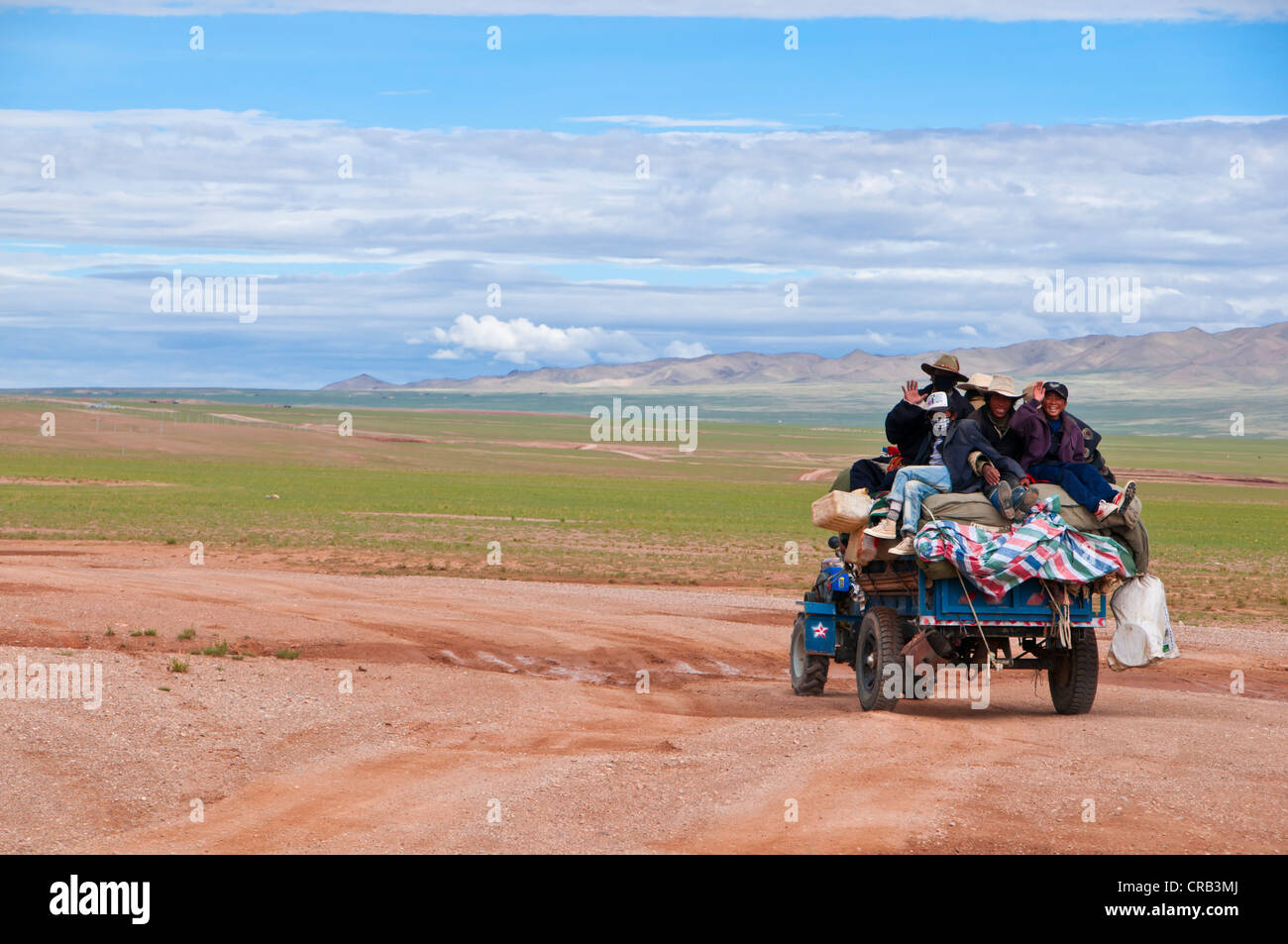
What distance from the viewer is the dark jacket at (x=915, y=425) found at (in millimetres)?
13039

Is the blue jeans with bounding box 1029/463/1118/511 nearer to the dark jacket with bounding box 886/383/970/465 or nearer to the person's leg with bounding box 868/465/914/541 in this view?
the dark jacket with bounding box 886/383/970/465

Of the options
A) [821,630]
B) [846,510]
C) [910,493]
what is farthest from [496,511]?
[910,493]

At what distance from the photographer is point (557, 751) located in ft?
37.6

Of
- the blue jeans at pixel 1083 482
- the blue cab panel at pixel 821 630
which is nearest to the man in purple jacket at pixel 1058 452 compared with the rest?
the blue jeans at pixel 1083 482

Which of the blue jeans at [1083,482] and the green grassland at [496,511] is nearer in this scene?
the blue jeans at [1083,482]

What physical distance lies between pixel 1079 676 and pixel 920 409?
9.88 feet

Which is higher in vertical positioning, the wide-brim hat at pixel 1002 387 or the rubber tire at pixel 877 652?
the wide-brim hat at pixel 1002 387

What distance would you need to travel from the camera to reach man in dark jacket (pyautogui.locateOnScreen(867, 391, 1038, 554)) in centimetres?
1234

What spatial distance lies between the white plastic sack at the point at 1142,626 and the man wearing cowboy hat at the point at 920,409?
2.27 metres

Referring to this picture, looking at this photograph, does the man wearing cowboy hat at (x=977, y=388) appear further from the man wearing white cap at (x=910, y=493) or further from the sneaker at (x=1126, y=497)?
the sneaker at (x=1126, y=497)

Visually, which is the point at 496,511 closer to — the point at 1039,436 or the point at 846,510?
the point at 846,510

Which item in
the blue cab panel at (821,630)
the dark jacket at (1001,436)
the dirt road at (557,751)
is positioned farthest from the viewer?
the blue cab panel at (821,630)

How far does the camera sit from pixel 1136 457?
151125 millimetres

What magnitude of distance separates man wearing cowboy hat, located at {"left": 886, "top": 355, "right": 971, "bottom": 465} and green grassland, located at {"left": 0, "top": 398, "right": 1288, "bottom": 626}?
1559 centimetres
